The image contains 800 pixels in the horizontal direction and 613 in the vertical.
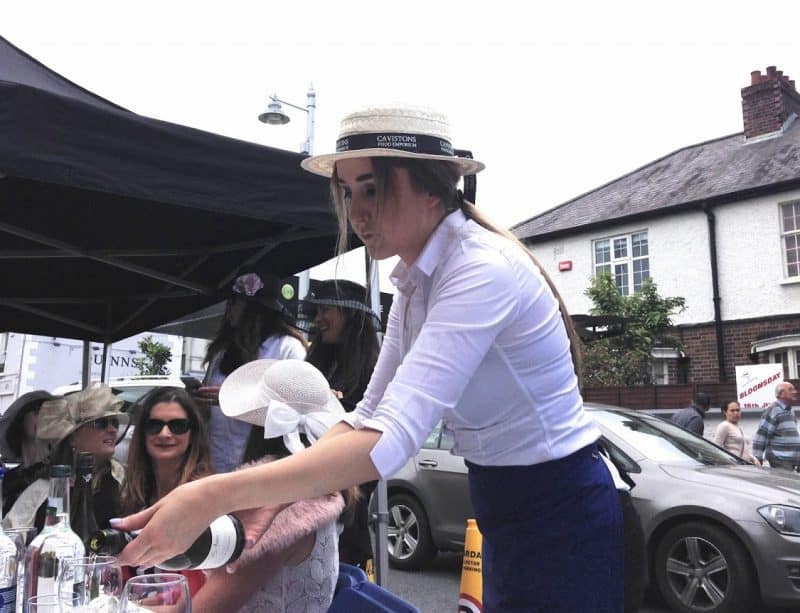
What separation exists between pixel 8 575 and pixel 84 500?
1.23 ft

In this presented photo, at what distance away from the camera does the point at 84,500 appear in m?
1.86

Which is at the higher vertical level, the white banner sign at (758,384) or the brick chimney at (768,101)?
the brick chimney at (768,101)

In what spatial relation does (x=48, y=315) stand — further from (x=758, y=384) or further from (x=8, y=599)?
(x=758, y=384)

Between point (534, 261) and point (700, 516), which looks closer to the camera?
point (534, 261)

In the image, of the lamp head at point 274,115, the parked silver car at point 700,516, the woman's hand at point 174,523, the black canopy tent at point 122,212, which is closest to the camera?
the woman's hand at point 174,523

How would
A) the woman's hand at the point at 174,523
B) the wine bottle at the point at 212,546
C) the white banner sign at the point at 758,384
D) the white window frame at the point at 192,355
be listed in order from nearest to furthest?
the woman's hand at the point at 174,523 → the wine bottle at the point at 212,546 → the white banner sign at the point at 758,384 → the white window frame at the point at 192,355

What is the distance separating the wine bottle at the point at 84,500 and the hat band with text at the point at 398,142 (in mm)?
936

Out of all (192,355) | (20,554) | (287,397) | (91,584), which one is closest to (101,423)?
(287,397)

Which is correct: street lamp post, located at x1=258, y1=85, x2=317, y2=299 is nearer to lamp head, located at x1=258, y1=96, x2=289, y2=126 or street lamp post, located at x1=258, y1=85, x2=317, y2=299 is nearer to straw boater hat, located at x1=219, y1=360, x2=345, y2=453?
lamp head, located at x1=258, y1=96, x2=289, y2=126

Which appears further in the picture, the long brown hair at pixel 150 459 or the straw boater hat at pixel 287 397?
the long brown hair at pixel 150 459

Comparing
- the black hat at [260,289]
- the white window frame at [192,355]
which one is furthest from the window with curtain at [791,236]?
the white window frame at [192,355]

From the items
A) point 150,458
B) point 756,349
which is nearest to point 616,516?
point 150,458

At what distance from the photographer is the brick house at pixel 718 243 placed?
15648mm

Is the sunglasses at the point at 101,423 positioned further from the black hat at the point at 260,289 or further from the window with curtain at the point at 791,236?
the window with curtain at the point at 791,236
